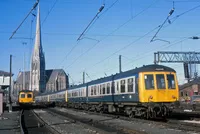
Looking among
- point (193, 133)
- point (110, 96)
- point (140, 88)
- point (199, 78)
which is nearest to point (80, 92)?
point (110, 96)

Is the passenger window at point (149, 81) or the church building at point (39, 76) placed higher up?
the church building at point (39, 76)

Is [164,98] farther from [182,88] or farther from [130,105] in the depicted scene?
[182,88]

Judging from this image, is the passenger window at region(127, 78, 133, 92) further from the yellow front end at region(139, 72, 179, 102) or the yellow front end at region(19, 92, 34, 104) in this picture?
the yellow front end at region(19, 92, 34, 104)

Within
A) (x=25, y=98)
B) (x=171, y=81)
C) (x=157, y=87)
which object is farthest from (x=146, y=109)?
(x=25, y=98)

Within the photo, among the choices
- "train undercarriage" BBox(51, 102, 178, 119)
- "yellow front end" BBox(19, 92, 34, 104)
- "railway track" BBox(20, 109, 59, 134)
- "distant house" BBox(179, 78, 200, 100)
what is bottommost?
"railway track" BBox(20, 109, 59, 134)

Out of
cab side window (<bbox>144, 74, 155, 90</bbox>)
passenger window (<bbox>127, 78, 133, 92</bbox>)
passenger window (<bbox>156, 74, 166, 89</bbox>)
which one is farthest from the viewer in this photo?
passenger window (<bbox>127, 78, 133, 92</bbox>)

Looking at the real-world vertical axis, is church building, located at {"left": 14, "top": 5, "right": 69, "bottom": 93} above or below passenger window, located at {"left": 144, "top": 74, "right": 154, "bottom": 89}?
above

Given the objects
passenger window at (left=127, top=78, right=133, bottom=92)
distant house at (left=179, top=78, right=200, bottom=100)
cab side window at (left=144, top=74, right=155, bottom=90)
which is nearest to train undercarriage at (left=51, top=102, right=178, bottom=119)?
passenger window at (left=127, top=78, right=133, bottom=92)

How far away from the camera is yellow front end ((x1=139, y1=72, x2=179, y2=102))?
65.5 ft

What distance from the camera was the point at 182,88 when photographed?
3248 inches

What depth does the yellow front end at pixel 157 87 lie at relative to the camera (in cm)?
1997

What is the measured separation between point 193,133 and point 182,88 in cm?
7134

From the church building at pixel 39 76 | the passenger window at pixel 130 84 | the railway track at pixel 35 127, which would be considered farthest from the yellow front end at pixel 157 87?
the church building at pixel 39 76

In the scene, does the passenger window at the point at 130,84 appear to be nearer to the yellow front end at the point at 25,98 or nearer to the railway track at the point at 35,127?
the railway track at the point at 35,127
